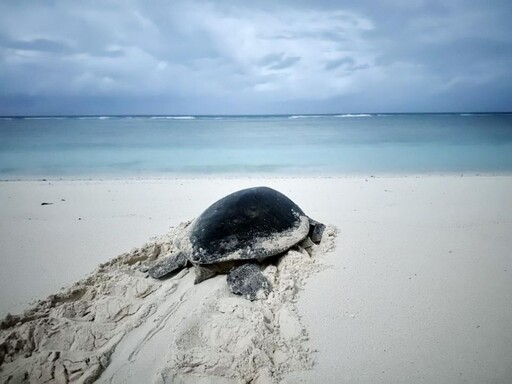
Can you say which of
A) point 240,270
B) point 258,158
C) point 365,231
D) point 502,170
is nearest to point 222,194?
point 365,231

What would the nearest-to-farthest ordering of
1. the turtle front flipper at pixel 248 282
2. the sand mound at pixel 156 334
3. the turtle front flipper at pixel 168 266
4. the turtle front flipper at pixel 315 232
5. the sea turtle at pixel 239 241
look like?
the sand mound at pixel 156 334 < the turtle front flipper at pixel 248 282 < the sea turtle at pixel 239 241 < the turtle front flipper at pixel 168 266 < the turtle front flipper at pixel 315 232

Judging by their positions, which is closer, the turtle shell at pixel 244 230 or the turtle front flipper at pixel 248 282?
the turtle front flipper at pixel 248 282

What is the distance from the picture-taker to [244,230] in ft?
9.09

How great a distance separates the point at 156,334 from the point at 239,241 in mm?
998

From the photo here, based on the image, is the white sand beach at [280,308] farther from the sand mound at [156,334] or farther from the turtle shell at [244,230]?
the turtle shell at [244,230]

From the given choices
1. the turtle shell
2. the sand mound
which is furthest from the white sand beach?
the turtle shell

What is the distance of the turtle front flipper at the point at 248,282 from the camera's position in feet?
7.61

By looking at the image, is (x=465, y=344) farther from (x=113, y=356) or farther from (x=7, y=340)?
(x=7, y=340)

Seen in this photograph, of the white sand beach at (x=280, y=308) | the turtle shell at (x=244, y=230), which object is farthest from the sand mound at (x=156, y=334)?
the turtle shell at (x=244, y=230)

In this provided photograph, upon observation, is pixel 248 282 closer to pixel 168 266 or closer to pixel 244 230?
pixel 244 230

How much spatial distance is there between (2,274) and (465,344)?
3953mm

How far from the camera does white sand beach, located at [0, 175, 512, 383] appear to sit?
1.74 metres

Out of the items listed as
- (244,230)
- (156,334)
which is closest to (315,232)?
(244,230)

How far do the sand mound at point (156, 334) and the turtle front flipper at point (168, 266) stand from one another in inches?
3.1
